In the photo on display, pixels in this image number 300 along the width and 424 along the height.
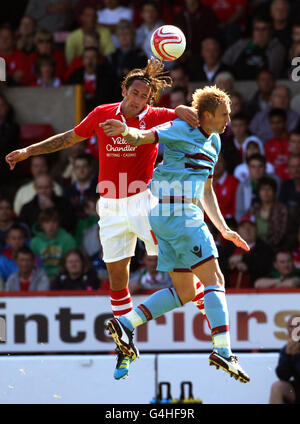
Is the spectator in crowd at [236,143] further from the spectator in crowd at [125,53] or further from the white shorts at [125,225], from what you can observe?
the white shorts at [125,225]

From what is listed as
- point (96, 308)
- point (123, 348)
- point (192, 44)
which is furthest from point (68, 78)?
point (123, 348)

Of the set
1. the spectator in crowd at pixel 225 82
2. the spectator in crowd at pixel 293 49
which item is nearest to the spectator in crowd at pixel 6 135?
the spectator in crowd at pixel 225 82

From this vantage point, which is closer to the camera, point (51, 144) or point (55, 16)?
point (51, 144)

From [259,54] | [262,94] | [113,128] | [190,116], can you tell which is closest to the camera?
[113,128]


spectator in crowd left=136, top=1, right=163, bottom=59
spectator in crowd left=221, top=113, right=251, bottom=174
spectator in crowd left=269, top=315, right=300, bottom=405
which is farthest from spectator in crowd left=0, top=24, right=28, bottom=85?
spectator in crowd left=269, top=315, right=300, bottom=405

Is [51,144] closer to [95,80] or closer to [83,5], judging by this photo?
[95,80]

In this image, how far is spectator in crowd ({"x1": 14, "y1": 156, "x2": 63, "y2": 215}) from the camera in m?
12.4

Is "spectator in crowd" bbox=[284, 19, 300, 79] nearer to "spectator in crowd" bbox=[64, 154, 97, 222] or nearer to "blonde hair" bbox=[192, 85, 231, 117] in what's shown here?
"spectator in crowd" bbox=[64, 154, 97, 222]

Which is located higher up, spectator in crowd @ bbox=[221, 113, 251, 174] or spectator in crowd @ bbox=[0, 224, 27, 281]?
spectator in crowd @ bbox=[221, 113, 251, 174]

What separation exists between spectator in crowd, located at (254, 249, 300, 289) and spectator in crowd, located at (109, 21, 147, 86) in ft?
13.2

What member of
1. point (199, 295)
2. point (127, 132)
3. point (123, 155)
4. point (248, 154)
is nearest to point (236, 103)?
point (248, 154)

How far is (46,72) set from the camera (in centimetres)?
1372

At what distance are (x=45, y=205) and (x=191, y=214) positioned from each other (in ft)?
16.8

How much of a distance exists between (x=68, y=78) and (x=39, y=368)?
206 inches
